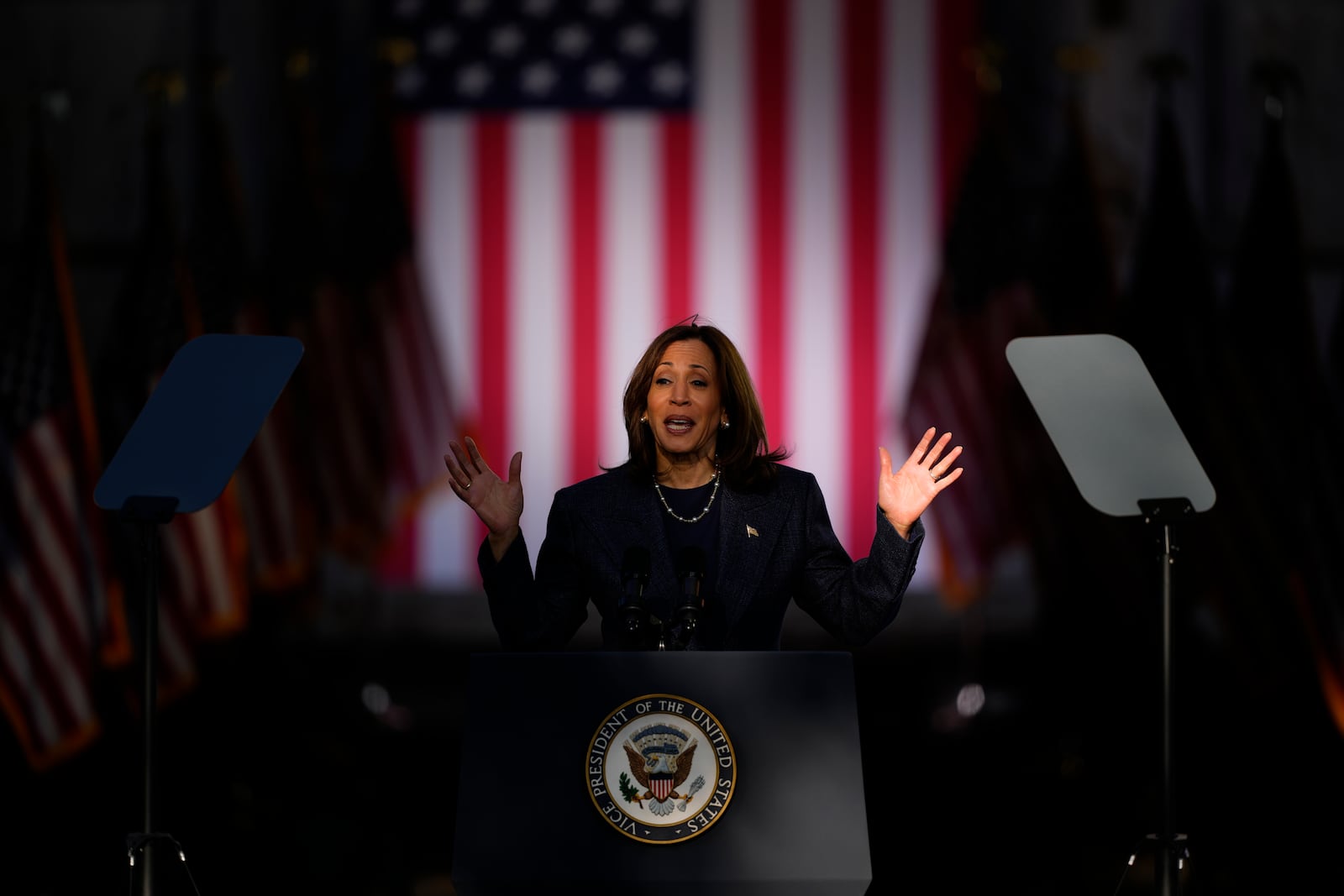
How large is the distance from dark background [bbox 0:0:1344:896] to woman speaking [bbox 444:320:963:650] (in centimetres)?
220

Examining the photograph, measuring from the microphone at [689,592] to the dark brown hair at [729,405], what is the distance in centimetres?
36

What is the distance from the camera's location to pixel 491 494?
6.75 ft

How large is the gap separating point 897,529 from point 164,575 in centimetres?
345

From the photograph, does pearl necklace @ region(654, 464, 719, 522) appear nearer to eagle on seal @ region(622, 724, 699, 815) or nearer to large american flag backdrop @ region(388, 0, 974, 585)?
eagle on seal @ region(622, 724, 699, 815)

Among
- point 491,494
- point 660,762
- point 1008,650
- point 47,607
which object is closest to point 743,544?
point 491,494

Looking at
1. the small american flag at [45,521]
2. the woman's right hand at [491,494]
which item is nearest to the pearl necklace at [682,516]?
the woman's right hand at [491,494]

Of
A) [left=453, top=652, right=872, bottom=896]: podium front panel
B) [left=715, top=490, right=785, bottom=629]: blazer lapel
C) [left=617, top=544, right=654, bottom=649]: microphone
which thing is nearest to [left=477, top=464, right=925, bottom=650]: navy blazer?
[left=715, top=490, right=785, bottom=629]: blazer lapel

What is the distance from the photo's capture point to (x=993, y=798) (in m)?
5.01

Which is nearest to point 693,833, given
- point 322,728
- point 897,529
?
point 897,529

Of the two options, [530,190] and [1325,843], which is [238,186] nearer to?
[530,190]

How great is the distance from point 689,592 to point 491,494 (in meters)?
0.39

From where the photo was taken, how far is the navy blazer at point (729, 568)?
2.07 meters

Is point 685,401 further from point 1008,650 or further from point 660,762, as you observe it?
point 1008,650

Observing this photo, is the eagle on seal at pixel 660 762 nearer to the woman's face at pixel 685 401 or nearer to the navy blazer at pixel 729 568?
the navy blazer at pixel 729 568
